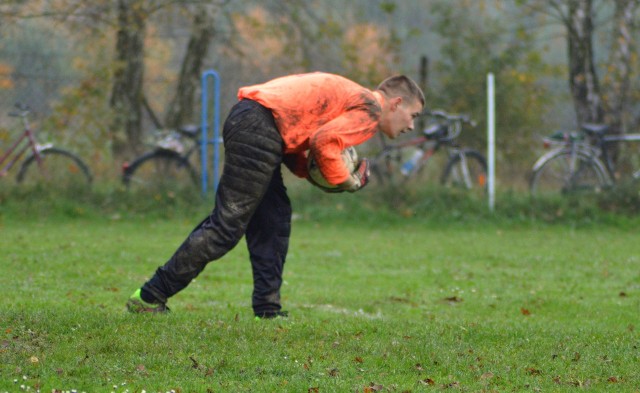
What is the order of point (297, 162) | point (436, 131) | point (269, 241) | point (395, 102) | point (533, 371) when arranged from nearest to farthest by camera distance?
point (533, 371) → point (395, 102) → point (297, 162) → point (269, 241) → point (436, 131)

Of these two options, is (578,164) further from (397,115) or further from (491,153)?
(397,115)

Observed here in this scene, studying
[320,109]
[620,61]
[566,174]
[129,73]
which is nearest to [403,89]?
[320,109]

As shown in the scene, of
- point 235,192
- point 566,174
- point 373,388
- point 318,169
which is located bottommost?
point 373,388

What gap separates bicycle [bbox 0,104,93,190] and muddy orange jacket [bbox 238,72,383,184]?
8460 mm

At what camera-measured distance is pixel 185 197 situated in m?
13.6

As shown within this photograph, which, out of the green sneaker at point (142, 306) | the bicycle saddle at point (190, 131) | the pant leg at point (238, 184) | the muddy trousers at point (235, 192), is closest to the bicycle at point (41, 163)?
the bicycle saddle at point (190, 131)

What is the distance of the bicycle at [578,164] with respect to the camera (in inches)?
546

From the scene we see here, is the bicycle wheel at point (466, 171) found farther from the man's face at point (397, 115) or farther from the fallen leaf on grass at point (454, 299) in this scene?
the man's face at point (397, 115)

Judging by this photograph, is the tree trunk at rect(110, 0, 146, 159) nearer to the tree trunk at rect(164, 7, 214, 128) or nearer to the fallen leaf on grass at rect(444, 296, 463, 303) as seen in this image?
the tree trunk at rect(164, 7, 214, 128)

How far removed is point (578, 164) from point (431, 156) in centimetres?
216

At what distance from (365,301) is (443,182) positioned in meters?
6.77

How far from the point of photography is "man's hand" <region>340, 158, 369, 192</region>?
18.2 feet

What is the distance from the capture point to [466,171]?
14055mm

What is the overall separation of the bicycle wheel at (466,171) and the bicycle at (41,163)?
527cm
